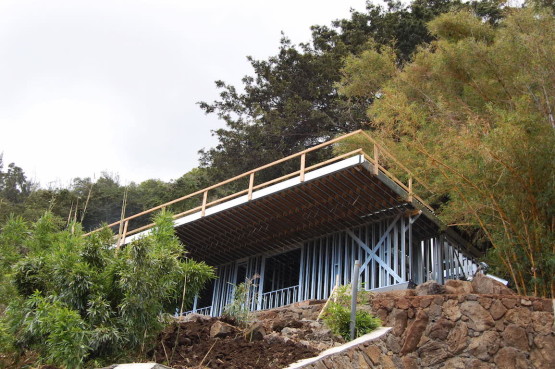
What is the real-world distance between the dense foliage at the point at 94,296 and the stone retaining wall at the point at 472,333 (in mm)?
2780

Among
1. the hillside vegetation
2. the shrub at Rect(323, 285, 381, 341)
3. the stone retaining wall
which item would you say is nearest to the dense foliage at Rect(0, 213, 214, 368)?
the hillside vegetation

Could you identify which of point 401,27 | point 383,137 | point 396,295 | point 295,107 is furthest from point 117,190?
point 396,295

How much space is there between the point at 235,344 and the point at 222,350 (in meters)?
0.25

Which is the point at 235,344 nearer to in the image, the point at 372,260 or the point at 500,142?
the point at 500,142

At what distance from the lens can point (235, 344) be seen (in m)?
7.07

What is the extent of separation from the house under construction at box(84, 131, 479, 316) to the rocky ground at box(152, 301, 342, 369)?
10.1 feet

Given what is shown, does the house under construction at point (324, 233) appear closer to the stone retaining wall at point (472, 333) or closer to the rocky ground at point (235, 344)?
the stone retaining wall at point (472, 333)

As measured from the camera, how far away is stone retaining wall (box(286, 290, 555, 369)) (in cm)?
824

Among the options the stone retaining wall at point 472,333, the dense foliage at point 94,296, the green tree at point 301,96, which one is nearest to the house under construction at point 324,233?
the stone retaining wall at point 472,333

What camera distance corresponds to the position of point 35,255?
761cm

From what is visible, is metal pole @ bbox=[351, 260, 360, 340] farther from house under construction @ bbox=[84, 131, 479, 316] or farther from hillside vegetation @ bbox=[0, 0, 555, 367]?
house under construction @ bbox=[84, 131, 479, 316]

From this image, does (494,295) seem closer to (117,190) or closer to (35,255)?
(35,255)

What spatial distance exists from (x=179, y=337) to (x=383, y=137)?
862 centimetres

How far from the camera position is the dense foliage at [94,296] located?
20.6 feet
